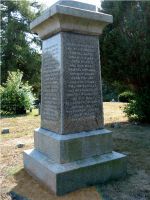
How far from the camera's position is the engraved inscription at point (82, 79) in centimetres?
468

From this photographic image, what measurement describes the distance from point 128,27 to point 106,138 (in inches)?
232

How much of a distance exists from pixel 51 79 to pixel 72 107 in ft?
2.21

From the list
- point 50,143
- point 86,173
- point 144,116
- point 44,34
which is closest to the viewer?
point 86,173

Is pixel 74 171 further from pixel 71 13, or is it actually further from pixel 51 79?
pixel 71 13

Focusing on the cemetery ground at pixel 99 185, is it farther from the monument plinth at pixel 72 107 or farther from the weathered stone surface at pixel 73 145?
the weathered stone surface at pixel 73 145

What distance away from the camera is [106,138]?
500 cm

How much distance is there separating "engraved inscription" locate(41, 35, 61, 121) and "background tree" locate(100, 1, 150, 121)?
16.1 feet

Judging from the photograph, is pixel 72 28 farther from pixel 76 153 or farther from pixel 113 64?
pixel 113 64

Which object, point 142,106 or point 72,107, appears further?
point 142,106

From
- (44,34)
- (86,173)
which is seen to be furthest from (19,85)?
(86,173)

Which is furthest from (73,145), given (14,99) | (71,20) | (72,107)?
(14,99)

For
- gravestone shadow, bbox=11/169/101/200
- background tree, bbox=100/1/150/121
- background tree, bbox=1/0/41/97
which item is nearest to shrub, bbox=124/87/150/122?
background tree, bbox=100/1/150/121

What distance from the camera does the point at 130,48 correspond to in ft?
30.8

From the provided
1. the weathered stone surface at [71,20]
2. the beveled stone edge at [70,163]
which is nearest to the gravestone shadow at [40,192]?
the beveled stone edge at [70,163]
